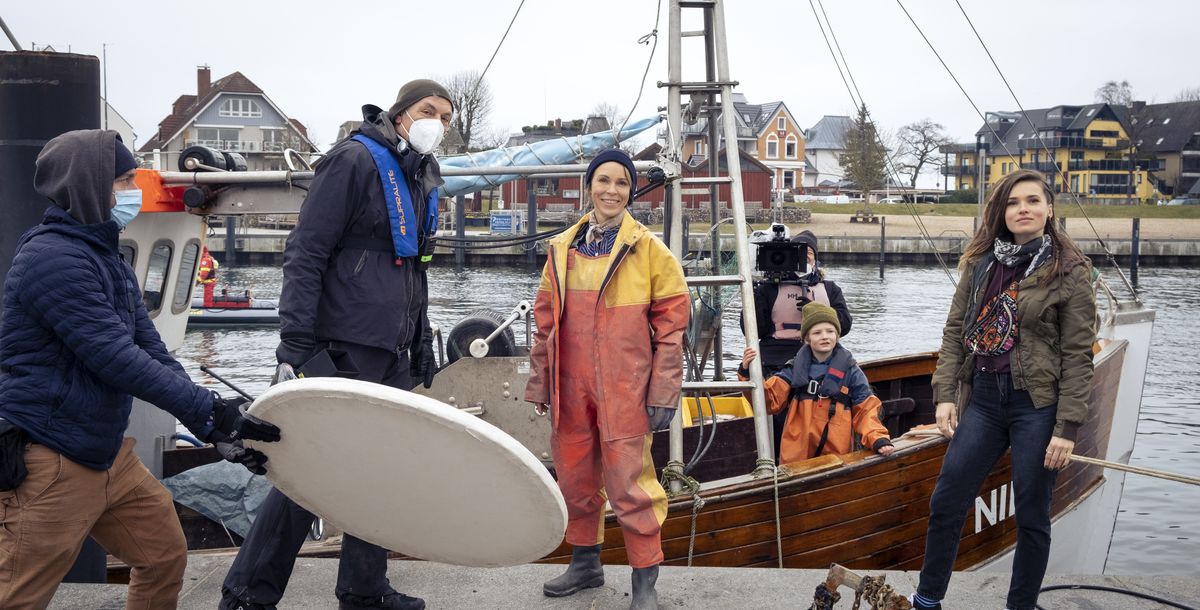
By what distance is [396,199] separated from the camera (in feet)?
12.2

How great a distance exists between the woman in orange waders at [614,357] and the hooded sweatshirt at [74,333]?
4.69 ft

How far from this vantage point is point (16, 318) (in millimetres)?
2887

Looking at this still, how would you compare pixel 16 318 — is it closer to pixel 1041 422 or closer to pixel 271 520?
pixel 271 520

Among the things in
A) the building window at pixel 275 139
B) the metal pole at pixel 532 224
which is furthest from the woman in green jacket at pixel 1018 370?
the building window at pixel 275 139

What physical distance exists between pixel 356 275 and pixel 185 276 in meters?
3.02

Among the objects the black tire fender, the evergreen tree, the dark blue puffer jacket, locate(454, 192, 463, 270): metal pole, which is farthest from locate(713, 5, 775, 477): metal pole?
the evergreen tree

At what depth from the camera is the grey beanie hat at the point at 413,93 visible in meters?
3.84

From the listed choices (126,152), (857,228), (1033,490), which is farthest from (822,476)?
(857,228)

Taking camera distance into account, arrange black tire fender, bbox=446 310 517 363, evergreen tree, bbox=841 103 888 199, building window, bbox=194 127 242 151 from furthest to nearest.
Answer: evergreen tree, bbox=841 103 888 199
building window, bbox=194 127 242 151
black tire fender, bbox=446 310 517 363

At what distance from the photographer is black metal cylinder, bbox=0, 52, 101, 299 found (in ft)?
13.6

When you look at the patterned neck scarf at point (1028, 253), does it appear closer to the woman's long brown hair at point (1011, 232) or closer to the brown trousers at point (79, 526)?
the woman's long brown hair at point (1011, 232)

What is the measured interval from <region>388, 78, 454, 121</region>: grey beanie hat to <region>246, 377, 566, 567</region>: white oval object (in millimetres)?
1155

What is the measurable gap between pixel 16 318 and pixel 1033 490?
3.25 m

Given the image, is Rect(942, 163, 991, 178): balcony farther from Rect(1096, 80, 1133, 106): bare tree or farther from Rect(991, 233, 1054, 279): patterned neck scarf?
Rect(991, 233, 1054, 279): patterned neck scarf
